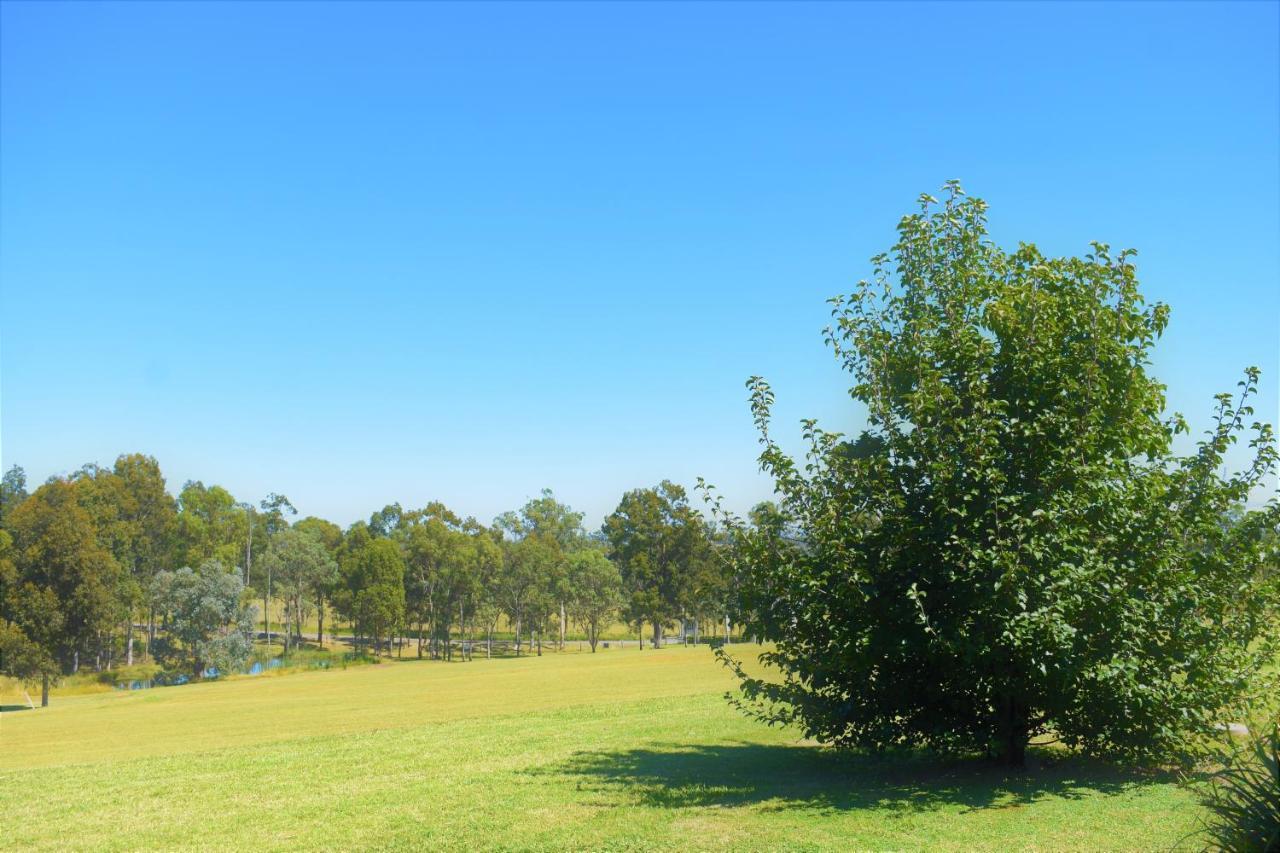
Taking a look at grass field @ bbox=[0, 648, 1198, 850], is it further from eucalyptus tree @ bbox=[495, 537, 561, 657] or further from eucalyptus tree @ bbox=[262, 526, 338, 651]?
eucalyptus tree @ bbox=[262, 526, 338, 651]

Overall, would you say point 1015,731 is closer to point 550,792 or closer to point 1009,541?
point 1009,541

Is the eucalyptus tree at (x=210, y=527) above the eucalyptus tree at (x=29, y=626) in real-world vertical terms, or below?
above

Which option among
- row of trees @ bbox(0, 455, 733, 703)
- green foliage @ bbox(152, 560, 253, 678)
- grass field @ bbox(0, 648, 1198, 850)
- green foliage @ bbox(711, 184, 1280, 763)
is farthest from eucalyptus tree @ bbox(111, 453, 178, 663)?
green foliage @ bbox(711, 184, 1280, 763)

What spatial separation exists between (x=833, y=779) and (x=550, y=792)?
4.62m

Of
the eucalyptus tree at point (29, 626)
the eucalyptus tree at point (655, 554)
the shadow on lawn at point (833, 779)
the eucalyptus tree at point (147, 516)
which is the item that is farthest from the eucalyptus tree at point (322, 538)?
the shadow on lawn at point (833, 779)

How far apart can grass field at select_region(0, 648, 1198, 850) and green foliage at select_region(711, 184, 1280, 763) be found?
1319 millimetres

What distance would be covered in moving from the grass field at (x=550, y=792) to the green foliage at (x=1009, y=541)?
4.33 ft

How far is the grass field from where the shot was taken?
11.2m

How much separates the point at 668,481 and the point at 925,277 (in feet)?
257

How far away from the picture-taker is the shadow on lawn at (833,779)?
1276 cm

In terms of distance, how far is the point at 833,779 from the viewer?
14.9 metres

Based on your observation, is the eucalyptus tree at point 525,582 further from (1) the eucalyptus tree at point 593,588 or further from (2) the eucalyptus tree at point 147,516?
(2) the eucalyptus tree at point 147,516

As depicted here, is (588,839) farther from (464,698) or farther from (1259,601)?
(464,698)

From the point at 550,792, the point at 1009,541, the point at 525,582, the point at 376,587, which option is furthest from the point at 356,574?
the point at 1009,541
